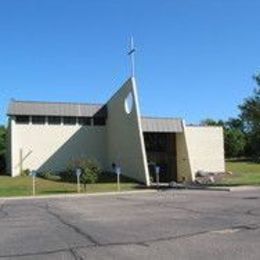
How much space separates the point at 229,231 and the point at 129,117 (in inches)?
1847

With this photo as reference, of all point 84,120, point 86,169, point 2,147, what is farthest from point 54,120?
point 86,169

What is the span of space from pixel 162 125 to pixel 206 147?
254 inches

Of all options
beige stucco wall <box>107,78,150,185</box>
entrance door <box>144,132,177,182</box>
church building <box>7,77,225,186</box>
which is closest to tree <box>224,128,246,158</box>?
church building <box>7,77,225,186</box>

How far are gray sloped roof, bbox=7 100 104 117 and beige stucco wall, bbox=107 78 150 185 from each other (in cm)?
222

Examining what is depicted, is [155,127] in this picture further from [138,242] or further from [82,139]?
[138,242]

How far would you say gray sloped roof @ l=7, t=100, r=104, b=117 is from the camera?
66.1 metres

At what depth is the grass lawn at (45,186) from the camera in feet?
159

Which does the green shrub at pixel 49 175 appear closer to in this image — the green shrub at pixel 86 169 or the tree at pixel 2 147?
the tree at pixel 2 147

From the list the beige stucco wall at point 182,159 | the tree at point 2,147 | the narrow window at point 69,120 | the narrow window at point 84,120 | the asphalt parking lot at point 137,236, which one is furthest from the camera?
the tree at point 2,147

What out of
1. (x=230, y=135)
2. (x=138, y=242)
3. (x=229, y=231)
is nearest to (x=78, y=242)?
(x=138, y=242)

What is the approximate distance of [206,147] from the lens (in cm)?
6669

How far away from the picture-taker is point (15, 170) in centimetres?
6388

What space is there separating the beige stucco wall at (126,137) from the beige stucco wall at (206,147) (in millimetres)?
7191

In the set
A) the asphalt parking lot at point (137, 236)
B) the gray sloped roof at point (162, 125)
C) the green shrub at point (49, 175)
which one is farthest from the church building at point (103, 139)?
the asphalt parking lot at point (137, 236)
